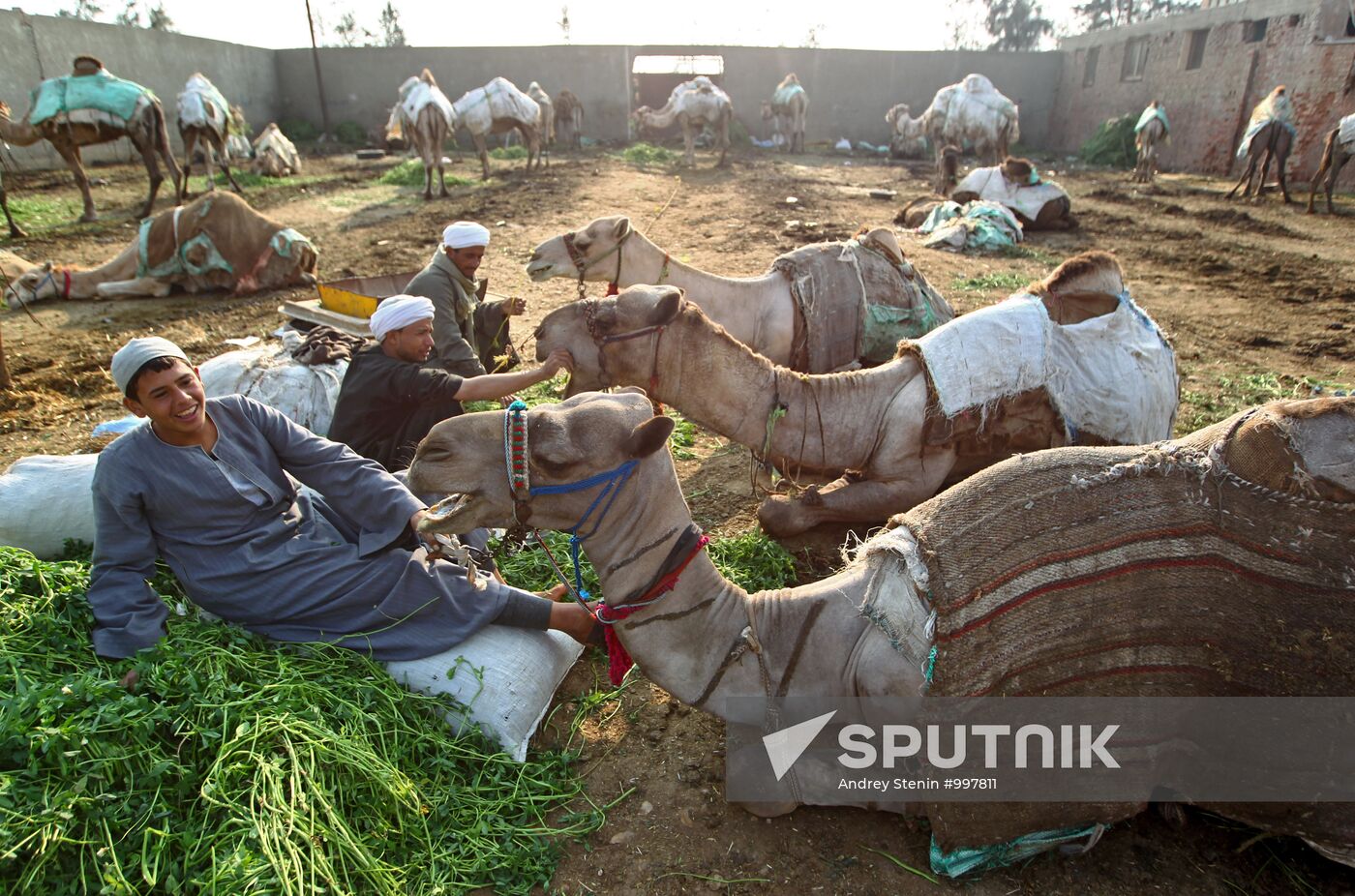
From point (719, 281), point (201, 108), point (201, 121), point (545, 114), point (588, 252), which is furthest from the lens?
point (545, 114)

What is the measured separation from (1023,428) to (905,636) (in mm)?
2098

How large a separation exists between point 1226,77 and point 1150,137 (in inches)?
181

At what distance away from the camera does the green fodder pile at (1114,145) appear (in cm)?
2753

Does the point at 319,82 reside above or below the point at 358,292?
above

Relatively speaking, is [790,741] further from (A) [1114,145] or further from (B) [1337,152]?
(A) [1114,145]

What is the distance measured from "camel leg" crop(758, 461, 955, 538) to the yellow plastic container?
389 cm

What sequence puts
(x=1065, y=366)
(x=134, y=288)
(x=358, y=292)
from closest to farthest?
(x=1065, y=366)
(x=358, y=292)
(x=134, y=288)

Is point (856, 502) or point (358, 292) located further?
point (358, 292)

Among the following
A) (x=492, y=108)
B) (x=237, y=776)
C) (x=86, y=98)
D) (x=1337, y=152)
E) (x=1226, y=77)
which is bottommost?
(x=237, y=776)

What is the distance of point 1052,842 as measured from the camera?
2.50 meters

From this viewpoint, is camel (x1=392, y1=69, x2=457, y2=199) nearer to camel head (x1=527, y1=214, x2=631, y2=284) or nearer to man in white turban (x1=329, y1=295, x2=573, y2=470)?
camel head (x1=527, y1=214, x2=631, y2=284)

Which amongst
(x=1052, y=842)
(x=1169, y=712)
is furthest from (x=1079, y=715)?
(x=1052, y=842)

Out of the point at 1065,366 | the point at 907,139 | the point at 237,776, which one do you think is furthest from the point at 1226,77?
the point at 237,776

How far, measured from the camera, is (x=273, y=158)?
70.0ft
